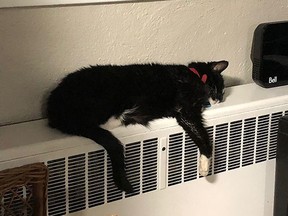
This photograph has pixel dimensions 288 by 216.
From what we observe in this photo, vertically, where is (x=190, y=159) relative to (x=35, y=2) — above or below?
below

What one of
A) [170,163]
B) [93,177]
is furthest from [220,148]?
[93,177]

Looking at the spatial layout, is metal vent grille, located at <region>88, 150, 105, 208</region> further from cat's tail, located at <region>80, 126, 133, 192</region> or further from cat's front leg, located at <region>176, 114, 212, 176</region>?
cat's front leg, located at <region>176, 114, 212, 176</region>

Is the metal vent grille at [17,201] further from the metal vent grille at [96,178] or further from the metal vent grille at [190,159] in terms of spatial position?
the metal vent grille at [190,159]

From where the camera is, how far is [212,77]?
1.42 meters

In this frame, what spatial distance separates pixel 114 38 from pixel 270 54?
18.5 inches

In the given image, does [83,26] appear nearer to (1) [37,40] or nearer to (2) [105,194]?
(1) [37,40]

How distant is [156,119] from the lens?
1306mm

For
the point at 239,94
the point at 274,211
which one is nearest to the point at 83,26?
the point at 239,94

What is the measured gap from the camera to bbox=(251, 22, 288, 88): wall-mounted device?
4.94 feet

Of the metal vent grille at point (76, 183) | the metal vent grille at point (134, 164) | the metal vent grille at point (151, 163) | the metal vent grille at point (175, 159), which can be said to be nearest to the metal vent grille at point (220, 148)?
the metal vent grille at point (151, 163)

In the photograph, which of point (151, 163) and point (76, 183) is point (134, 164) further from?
point (76, 183)

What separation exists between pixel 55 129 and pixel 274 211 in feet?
2.28

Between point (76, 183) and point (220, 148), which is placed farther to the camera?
point (220, 148)

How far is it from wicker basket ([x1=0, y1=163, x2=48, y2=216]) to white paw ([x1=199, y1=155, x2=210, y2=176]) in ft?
1.46
